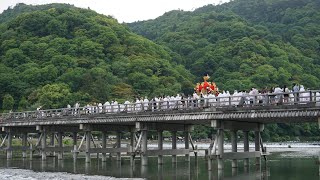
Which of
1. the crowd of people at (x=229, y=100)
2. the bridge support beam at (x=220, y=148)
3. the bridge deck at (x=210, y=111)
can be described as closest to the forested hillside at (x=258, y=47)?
the bridge deck at (x=210, y=111)

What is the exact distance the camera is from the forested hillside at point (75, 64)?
100 m

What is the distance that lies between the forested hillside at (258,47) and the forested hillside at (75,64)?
32.2 feet

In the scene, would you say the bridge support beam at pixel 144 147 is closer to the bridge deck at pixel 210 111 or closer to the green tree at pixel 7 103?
the bridge deck at pixel 210 111

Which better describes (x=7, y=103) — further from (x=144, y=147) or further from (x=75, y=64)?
(x=144, y=147)

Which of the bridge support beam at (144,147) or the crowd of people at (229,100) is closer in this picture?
the crowd of people at (229,100)

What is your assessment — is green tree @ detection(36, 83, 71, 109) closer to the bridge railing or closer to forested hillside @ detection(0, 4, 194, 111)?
forested hillside @ detection(0, 4, 194, 111)

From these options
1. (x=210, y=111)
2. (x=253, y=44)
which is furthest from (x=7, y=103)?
(x=210, y=111)

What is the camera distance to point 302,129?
10075 cm

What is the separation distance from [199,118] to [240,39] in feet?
335

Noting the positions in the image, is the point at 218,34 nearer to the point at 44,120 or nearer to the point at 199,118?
the point at 44,120

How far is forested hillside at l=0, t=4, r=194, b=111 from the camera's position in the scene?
329 feet

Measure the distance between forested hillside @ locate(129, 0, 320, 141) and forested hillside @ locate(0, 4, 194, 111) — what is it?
9800 millimetres

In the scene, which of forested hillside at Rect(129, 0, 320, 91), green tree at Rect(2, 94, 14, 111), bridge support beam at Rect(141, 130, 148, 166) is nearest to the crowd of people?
bridge support beam at Rect(141, 130, 148, 166)

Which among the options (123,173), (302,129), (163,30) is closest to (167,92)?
(302,129)
